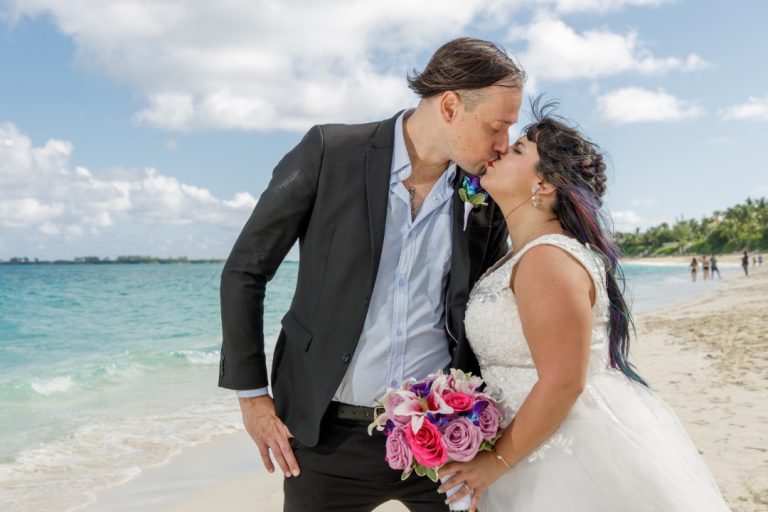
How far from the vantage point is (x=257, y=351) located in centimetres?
286

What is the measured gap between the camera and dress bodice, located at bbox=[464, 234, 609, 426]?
2.61 meters

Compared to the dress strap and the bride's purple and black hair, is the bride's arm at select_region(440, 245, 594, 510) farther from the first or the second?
the bride's purple and black hair

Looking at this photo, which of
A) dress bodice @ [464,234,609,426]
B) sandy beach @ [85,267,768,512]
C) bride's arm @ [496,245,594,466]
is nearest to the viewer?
bride's arm @ [496,245,594,466]

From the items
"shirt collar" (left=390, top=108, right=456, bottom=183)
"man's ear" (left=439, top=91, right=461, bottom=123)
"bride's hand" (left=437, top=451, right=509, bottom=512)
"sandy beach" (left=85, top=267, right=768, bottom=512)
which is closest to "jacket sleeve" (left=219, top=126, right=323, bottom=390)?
"shirt collar" (left=390, top=108, right=456, bottom=183)

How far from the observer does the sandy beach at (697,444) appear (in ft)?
19.4

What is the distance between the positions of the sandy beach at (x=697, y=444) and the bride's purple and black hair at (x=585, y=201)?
3.14m

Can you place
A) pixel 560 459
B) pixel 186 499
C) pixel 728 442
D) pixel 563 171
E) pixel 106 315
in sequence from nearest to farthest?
pixel 560 459, pixel 563 171, pixel 186 499, pixel 728 442, pixel 106 315

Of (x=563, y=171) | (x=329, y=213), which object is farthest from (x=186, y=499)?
(x=563, y=171)

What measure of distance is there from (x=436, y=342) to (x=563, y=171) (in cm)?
86

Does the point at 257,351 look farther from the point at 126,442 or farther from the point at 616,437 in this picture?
the point at 126,442

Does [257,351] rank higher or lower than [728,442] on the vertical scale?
higher

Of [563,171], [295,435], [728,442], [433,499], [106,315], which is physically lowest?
[106,315]

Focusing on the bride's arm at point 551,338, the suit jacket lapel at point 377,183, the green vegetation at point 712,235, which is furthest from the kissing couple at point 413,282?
the green vegetation at point 712,235

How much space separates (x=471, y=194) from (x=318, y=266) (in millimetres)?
697
